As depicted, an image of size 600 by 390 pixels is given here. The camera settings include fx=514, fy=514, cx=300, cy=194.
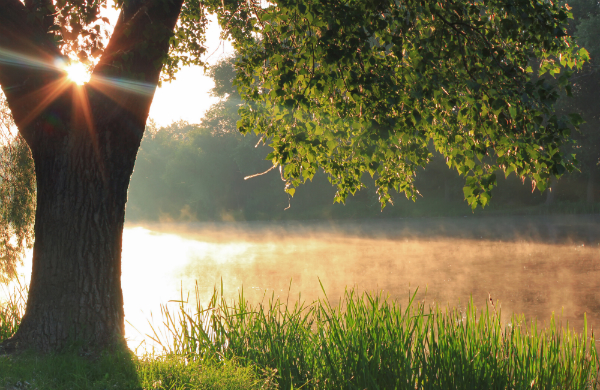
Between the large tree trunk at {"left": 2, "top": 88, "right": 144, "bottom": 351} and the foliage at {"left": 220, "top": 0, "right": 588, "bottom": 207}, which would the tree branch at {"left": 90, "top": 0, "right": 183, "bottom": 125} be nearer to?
the large tree trunk at {"left": 2, "top": 88, "right": 144, "bottom": 351}

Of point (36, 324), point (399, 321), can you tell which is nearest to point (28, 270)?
point (36, 324)

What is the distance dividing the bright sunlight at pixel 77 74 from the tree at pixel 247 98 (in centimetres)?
7

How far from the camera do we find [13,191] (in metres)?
7.10

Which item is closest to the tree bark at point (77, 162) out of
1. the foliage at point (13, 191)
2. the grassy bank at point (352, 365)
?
the grassy bank at point (352, 365)

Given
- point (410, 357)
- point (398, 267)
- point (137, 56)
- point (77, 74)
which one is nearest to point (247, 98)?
point (137, 56)

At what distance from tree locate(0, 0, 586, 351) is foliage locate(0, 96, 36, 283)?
2.34 m

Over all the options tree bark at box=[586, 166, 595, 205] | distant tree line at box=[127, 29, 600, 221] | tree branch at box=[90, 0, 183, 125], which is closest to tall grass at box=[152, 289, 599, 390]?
tree branch at box=[90, 0, 183, 125]

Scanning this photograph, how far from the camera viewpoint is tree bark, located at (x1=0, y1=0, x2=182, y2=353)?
15.6ft

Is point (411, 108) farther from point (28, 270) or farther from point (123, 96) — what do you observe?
point (28, 270)

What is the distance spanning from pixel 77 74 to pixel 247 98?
5.51 feet

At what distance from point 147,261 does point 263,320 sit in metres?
12.5

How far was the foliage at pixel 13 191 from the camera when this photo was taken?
23.1 feet

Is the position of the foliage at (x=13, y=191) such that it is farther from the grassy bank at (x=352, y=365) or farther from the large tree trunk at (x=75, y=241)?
the grassy bank at (x=352, y=365)

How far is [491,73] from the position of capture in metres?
4.25
